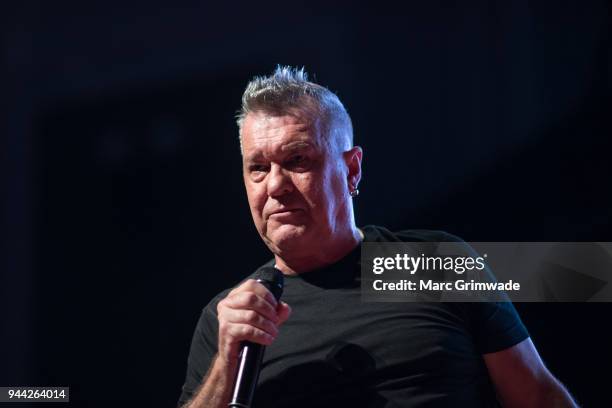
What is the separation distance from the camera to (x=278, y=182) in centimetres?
144

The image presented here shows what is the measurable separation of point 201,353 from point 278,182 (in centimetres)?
43

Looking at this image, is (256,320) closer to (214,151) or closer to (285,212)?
(285,212)

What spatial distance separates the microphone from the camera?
1.09m

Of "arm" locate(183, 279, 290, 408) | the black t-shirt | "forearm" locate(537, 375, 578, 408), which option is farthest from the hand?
"forearm" locate(537, 375, 578, 408)

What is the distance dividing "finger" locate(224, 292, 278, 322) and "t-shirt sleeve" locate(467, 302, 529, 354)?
18.3 inches

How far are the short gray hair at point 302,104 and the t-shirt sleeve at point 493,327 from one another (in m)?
0.47

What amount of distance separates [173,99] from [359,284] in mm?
813

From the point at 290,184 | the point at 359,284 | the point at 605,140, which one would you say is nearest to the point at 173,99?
the point at 290,184

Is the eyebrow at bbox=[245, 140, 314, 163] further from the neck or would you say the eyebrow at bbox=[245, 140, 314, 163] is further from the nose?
the neck

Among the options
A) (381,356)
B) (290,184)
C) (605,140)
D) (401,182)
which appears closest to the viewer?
(381,356)

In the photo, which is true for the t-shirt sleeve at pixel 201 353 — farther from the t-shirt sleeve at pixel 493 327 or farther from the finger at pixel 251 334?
the t-shirt sleeve at pixel 493 327

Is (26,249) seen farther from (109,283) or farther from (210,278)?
(210,278)

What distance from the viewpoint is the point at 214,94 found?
1.90 m

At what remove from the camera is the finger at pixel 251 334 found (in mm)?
1156
